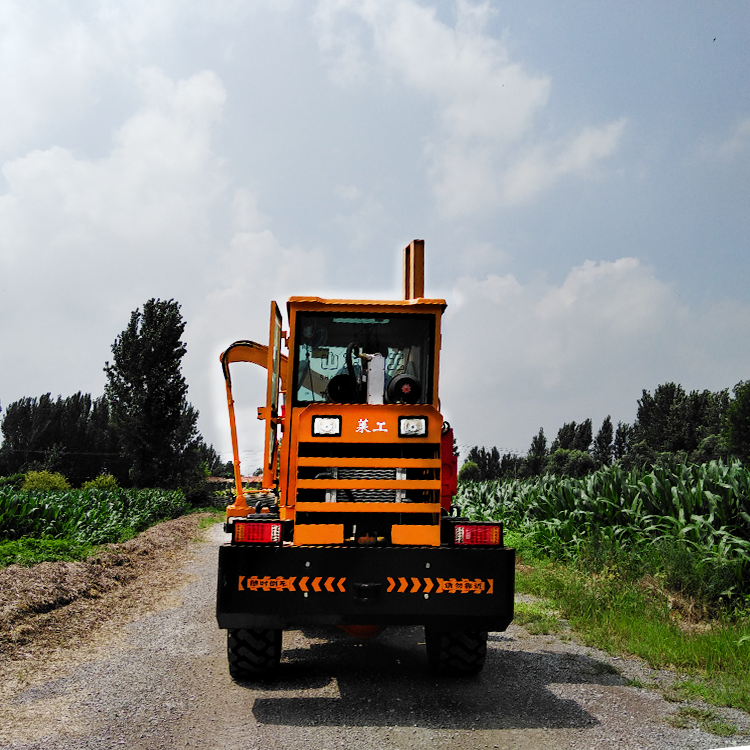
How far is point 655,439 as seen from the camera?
3140 inches

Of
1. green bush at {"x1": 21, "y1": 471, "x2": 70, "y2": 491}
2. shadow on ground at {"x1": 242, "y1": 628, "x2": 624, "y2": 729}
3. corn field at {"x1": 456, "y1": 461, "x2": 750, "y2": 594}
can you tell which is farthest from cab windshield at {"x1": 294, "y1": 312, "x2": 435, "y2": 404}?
green bush at {"x1": 21, "y1": 471, "x2": 70, "y2": 491}

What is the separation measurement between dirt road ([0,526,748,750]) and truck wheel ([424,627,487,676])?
12cm

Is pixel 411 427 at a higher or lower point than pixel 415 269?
lower

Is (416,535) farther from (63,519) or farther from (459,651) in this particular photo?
(63,519)

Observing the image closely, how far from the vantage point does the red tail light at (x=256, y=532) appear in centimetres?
593

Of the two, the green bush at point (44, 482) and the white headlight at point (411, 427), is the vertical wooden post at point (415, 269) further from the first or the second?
the green bush at point (44, 482)

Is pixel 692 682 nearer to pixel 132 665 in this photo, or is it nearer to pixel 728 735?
pixel 728 735

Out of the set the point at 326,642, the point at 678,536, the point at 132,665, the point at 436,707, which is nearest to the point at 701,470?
the point at 678,536

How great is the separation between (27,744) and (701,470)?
1019 cm

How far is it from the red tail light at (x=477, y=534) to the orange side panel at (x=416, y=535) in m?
0.20

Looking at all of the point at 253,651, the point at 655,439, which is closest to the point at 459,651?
the point at 253,651

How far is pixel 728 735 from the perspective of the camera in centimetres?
492

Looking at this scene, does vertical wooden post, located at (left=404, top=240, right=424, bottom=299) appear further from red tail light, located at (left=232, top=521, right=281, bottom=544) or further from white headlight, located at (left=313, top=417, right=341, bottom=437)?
red tail light, located at (left=232, top=521, right=281, bottom=544)

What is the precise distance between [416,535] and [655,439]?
8003 cm
